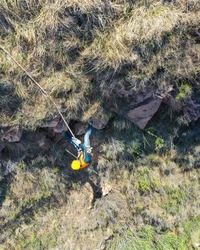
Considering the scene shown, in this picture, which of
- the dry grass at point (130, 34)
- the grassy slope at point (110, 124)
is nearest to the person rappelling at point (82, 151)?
the grassy slope at point (110, 124)

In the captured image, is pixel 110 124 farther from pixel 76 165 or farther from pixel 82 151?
pixel 76 165

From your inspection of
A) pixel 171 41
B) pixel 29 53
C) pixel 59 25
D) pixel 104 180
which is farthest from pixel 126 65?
pixel 104 180

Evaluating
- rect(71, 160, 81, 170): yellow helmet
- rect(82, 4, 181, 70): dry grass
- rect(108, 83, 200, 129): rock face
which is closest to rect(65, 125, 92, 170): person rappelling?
rect(71, 160, 81, 170): yellow helmet

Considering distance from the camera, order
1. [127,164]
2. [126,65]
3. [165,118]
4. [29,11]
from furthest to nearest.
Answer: [127,164] → [165,118] → [126,65] → [29,11]

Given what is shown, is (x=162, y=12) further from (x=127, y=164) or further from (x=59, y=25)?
(x=127, y=164)

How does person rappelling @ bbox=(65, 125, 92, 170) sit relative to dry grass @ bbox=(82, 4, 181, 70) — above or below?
below

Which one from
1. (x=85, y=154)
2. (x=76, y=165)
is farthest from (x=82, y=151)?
(x=76, y=165)

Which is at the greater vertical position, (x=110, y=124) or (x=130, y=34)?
(x=130, y=34)

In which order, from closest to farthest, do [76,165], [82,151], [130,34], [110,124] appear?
1. [130,34]
2. [76,165]
3. [82,151]
4. [110,124]

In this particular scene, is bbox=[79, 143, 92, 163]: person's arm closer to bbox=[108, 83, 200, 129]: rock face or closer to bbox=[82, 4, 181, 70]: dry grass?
bbox=[108, 83, 200, 129]: rock face
